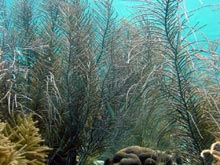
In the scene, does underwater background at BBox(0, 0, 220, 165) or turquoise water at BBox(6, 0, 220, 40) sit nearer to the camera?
turquoise water at BBox(6, 0, 220, 40)

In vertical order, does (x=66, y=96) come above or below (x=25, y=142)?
above

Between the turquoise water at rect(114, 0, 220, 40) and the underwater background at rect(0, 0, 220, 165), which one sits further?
the underwater background at rect(0, 0, 220, 165)

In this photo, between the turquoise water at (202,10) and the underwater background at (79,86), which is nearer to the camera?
the turquoise water at (202,10)

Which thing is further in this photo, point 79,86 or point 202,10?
point 79,86

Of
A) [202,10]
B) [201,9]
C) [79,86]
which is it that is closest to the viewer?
[201,9]

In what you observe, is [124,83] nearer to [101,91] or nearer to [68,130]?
[101,91]

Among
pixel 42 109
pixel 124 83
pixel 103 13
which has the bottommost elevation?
pixel 42 109

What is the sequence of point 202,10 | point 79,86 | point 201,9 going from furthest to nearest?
1. point 79,86
2. point 202,10
3. point 201,9

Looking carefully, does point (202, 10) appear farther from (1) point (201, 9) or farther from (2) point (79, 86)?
(2) point (79, 86)

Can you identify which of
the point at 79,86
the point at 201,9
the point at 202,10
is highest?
the point at 202,10

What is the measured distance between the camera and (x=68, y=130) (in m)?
5.54

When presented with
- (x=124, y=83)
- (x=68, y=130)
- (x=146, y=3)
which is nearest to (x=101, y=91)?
(x=124, y=83)

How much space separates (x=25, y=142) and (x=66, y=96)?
1420 millimetres

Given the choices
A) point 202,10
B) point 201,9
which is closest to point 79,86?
point 202,10
